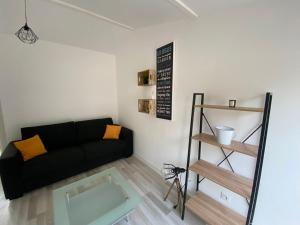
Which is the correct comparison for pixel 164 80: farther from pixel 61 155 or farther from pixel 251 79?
pixel 61 155

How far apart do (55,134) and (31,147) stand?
45cm

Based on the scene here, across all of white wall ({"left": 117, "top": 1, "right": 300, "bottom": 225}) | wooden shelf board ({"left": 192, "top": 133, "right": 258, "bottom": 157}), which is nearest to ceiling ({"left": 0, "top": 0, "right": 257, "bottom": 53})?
white wall ({"left": 117, "top": 1, "right": 300, "bottom": 225})

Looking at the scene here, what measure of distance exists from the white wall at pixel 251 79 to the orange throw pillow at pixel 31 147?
2.25m

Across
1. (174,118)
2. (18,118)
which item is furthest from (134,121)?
(18,118)

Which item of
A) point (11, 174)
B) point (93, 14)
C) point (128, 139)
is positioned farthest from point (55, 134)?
point (93, 14)

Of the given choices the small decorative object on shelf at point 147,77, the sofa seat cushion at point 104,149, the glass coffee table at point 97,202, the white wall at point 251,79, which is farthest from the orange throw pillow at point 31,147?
the white wall at point 251,79

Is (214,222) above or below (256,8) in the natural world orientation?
below

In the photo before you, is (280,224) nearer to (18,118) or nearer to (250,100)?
(250,100)

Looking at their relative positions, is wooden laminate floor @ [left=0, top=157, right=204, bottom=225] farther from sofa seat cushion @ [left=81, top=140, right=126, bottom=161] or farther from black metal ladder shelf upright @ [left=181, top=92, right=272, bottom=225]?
sofa seat cushion @ [left=81, top=140, right=126, bottom=161]

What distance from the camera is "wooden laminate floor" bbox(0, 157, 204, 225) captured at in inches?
66.2

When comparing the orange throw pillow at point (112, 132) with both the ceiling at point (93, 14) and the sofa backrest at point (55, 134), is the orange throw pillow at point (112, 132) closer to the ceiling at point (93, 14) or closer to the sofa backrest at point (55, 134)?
the sofa backrest at point (55, 134)

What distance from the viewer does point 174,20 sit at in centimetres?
194

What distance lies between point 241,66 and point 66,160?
2.77m

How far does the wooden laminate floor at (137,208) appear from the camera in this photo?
5.52ft
